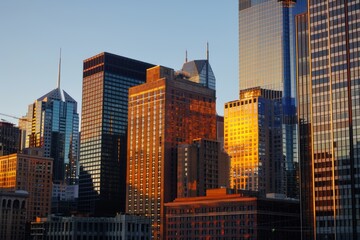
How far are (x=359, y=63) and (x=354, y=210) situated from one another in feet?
150

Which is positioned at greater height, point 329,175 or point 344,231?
point 329,175

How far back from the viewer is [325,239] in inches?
7662

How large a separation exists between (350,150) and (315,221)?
974 inches

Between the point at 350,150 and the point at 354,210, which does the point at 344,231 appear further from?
the point at 350,150

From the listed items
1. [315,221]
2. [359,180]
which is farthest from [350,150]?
[315,221]

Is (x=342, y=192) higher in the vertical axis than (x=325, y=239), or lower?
higher

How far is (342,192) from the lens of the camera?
19512 cm

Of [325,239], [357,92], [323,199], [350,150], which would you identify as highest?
[357,92]

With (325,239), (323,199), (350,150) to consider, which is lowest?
(325,239)

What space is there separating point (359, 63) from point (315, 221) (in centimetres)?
5124

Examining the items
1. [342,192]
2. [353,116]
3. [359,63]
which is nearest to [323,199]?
[342,192]

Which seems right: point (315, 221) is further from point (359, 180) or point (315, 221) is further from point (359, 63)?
point (359, 63)

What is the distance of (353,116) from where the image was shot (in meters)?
198

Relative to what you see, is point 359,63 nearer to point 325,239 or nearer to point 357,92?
point 357,92
